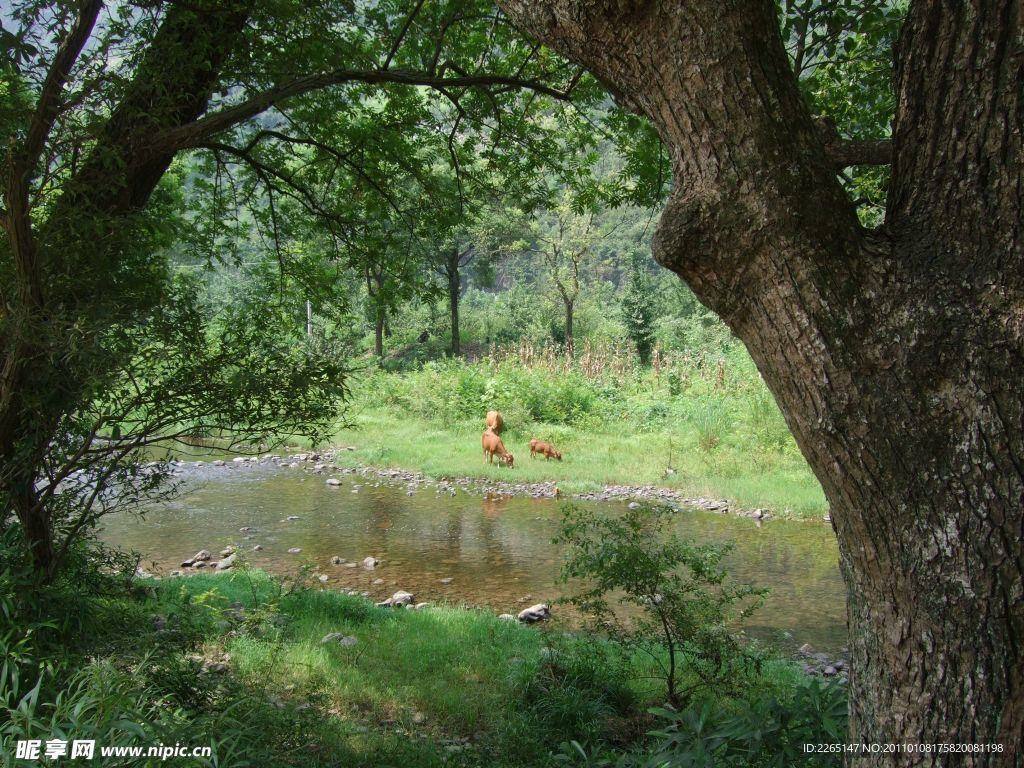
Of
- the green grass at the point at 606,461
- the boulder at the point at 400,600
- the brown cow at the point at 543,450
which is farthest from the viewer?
the brown cow at the point at 543,450

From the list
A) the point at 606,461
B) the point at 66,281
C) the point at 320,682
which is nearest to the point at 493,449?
the point at 606,461

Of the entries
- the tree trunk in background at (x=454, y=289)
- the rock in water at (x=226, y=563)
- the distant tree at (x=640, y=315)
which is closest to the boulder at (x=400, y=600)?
the rock in water at (x=226, y=563)

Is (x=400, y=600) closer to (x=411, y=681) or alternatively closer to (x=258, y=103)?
(x=411, y=681)

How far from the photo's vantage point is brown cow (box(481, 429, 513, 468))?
1358 cm

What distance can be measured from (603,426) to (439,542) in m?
7.00

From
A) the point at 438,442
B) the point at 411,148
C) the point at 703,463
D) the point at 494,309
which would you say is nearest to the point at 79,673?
the point at 411,148

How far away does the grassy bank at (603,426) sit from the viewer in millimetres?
12367

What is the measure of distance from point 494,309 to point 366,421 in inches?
720

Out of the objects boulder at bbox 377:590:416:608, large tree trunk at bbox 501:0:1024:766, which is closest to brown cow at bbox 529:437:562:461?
boulder at bbox 377:590:416:608

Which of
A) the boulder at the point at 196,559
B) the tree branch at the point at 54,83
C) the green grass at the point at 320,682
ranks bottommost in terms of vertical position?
the boulder at the point at 196,559

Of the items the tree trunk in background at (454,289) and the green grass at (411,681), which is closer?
the green grass at (411,681)

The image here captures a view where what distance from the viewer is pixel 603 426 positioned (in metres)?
16.0

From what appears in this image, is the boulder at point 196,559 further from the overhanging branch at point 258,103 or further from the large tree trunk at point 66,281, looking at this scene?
the overhanging branch at point 258,103

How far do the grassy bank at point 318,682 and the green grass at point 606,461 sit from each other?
600cm
